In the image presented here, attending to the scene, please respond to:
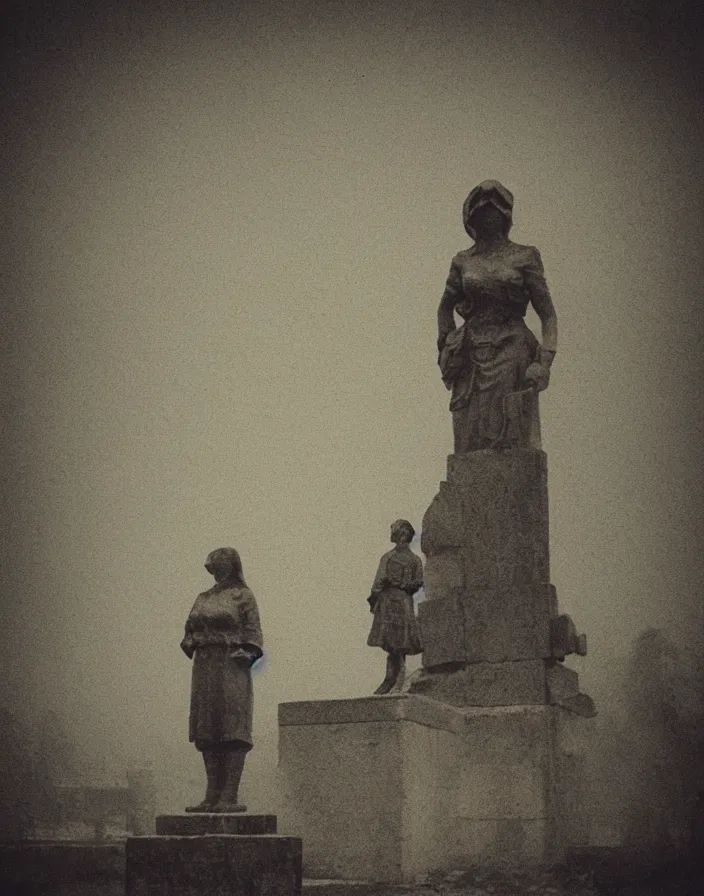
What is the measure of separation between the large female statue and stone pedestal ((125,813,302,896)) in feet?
12.7

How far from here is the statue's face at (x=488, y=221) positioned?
1049cm

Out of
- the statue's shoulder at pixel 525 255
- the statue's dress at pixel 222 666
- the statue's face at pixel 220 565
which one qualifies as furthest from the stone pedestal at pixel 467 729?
the statue's shoulder at pixel 525 255

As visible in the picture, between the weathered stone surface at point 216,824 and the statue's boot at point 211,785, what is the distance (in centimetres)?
7

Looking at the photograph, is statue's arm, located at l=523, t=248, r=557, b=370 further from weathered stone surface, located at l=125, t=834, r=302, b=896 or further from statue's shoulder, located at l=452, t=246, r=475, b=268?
weathered stone surface, located at l=125, t=834, r=302, b=896

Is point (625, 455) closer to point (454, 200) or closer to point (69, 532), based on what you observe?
point (454, 200)

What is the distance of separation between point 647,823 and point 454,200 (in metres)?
11.1

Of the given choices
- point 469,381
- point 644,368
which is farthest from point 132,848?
point 644,368

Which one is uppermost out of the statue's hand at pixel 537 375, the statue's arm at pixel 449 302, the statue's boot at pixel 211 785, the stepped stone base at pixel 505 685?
the statue's arm at pixel 449 302

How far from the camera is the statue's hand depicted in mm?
9916

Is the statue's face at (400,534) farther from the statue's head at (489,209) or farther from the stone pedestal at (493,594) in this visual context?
the statue's head at (489,209)

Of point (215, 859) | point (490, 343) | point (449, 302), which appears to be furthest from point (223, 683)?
point (449, 302)

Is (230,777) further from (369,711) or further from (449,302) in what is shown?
(449,302)

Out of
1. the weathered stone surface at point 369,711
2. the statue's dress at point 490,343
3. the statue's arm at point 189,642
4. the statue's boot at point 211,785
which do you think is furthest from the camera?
the statue's dress at point 490,343

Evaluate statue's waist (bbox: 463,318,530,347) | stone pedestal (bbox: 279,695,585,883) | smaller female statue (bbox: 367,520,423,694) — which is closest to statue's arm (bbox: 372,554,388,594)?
smaller female statue (bbox: 367,520,423,694)
